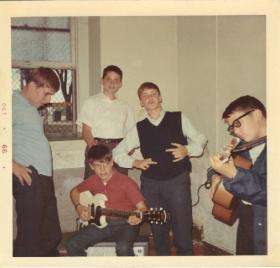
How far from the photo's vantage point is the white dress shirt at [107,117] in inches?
64.0

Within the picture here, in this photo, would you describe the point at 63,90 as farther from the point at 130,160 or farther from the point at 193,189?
the point at 193,189

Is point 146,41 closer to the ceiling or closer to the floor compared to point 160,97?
closer to the ceiling

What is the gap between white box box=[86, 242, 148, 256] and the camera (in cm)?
164

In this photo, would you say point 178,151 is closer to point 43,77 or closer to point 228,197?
point 228,197

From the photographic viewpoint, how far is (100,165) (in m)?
1.64

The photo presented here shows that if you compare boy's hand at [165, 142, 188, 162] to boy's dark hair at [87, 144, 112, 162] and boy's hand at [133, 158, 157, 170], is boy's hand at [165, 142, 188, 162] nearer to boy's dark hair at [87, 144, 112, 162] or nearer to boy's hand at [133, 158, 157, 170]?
boy's hand at [133, 158, 157, 170]

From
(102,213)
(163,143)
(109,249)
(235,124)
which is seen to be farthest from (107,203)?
(235,124)

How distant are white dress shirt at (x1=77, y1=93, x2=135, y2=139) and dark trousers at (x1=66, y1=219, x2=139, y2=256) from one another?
0.32 metres

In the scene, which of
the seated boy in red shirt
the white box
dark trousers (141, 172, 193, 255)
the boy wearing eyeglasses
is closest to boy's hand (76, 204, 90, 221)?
the seated boy in red shirt

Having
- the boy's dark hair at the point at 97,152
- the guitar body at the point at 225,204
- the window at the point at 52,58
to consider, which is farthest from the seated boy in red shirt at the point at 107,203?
the guitar body at the point at 225,204

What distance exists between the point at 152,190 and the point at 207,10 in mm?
658

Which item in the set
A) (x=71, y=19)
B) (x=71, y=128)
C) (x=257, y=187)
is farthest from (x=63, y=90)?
(x=257, y=187)
